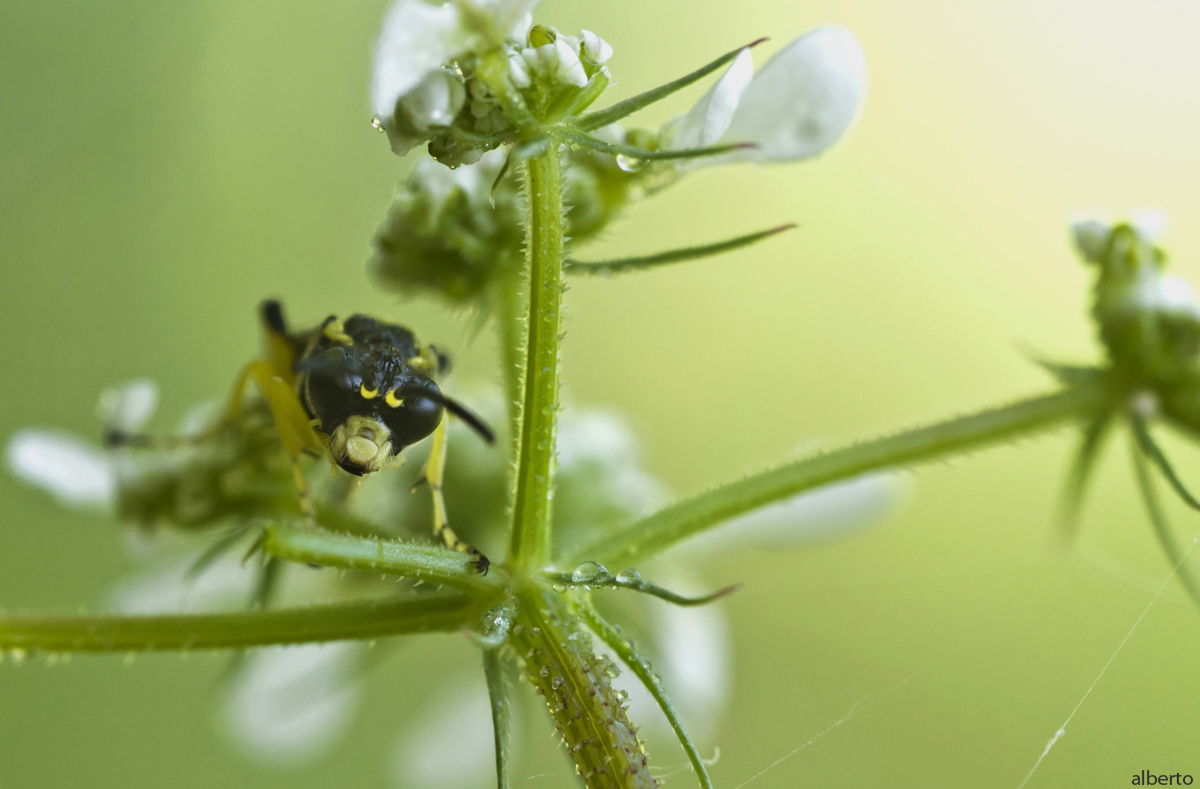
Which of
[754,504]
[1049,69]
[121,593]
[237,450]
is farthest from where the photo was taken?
[1049,69]

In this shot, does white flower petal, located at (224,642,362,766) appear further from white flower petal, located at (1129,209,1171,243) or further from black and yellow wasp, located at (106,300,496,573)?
white flower petal, located at (1129,209,1171,243)

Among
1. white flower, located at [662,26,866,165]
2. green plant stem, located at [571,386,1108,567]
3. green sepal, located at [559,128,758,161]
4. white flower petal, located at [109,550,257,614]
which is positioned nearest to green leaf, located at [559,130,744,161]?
green sepal, located at [559,128,758,161]

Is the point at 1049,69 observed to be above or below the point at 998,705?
above

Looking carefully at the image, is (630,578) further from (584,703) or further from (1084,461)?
(1084,461)

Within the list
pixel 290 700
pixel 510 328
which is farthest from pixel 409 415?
pixel 290 700

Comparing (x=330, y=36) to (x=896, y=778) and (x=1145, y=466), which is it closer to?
(x=896, y=778)

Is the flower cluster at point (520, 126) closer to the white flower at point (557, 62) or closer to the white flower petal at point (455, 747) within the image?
the white flower at point (557, 62)

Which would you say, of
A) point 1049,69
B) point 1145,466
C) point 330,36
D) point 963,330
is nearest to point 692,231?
point 963,330
